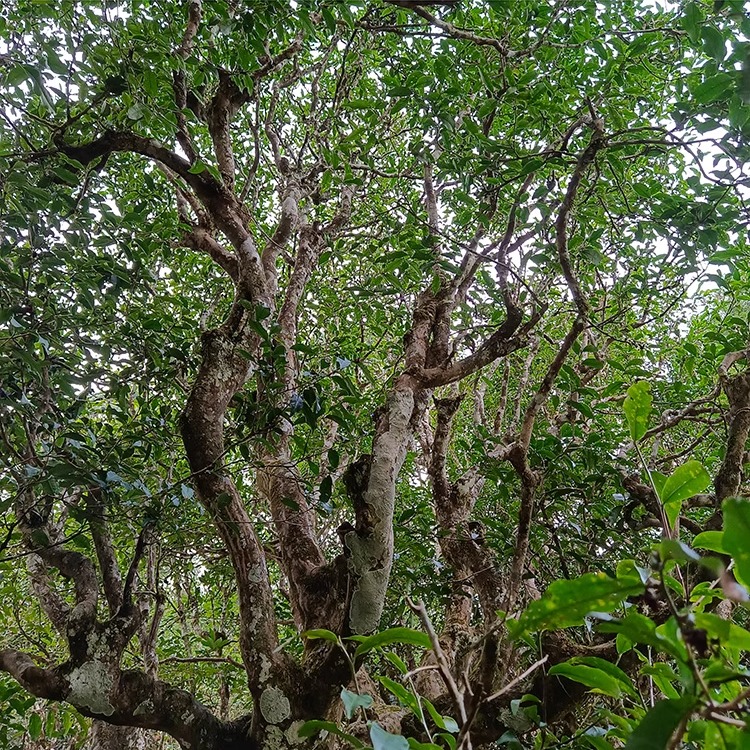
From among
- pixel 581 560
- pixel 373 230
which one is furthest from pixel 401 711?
pixel 373 230

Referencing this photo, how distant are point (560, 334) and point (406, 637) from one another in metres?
4.42

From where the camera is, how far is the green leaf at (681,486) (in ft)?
2.87

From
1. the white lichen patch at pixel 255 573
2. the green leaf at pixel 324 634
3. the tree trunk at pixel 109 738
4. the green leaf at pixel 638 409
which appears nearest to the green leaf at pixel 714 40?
the green leaf at pixel 638 409

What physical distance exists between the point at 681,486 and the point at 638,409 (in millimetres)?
139

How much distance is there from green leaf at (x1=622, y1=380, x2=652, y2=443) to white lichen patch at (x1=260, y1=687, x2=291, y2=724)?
173cm

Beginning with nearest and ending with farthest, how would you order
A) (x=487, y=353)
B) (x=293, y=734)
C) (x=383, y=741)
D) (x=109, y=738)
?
(x=383, y=741), (x=293, y=734), (x=487, y=353), (x=109, y=738)

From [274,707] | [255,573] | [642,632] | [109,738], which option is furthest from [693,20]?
[109,738]

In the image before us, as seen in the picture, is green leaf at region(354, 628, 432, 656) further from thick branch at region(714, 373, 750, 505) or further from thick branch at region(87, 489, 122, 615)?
thick branch at region(87, 489, 122, 615)

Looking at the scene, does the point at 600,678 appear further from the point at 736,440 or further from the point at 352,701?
the point at 736,440

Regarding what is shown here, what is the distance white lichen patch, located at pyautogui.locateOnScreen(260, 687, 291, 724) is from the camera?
1.99 meters

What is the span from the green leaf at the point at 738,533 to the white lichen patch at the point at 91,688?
85.7 inches

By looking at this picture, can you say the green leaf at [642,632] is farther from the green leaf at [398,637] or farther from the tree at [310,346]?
the tree at [310,346]

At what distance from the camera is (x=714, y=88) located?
1600mm

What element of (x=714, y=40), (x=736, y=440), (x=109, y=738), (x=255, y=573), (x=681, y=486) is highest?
(x=714, y=40)
